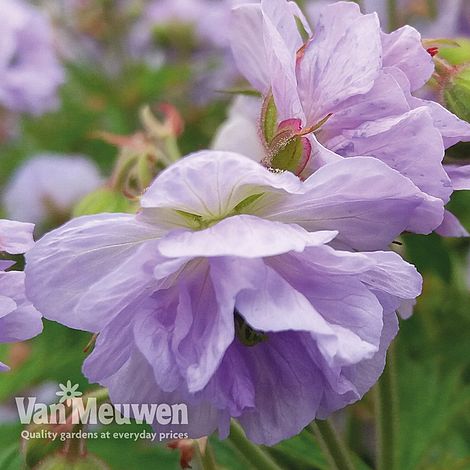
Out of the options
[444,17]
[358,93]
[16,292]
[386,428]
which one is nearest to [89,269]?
[16,292]

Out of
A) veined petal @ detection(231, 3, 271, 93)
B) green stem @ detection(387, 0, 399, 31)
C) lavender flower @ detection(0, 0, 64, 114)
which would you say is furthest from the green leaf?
lavender flower @ detection(0, 0, 64, 114)

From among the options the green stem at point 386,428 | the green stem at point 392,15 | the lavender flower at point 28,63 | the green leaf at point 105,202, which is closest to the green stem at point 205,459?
the green stem at point 386,428

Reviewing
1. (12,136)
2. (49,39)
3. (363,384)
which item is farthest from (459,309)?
(12,136)

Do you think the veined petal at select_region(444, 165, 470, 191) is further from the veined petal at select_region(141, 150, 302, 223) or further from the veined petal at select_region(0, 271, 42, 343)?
the veined petal at select_region(0, 271, 42, 343)

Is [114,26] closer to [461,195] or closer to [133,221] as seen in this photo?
[461,195]

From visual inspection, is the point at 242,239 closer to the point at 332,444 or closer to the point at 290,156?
the point at 290,156

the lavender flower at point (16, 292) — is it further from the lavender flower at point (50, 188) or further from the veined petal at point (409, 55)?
the lavender flower at point (50, 188)
